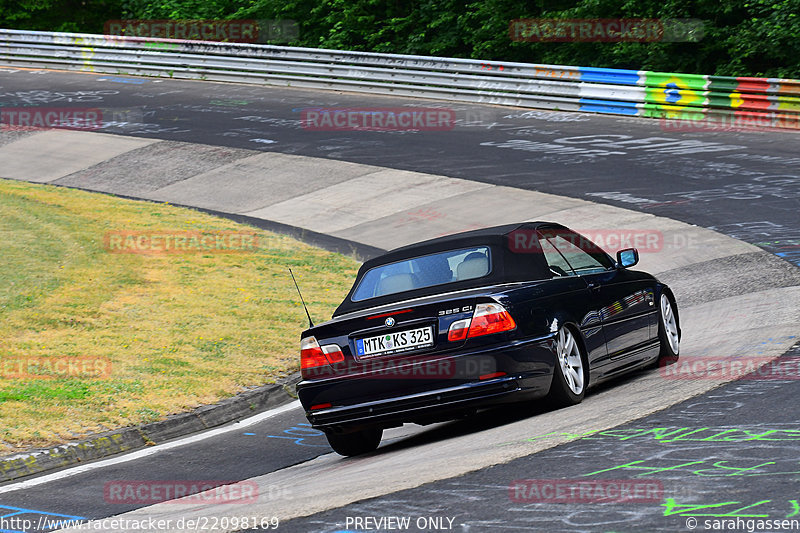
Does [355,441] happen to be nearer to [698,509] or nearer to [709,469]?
[709,469]

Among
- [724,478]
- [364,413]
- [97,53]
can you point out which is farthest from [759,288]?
[97,53]

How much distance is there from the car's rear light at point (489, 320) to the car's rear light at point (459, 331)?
0.11 feet

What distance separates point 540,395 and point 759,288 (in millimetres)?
5578

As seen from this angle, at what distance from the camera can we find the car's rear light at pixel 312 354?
7773mm

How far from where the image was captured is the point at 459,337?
24.3 ft

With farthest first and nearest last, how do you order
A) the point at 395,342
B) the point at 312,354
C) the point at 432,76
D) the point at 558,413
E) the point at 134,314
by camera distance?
the point at 432,76 → the point at 134,314 → the point at 312,354 → the point at 558,413 → the point at 395,342

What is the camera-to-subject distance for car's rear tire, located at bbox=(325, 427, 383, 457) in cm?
802

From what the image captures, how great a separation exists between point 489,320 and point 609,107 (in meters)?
19.7

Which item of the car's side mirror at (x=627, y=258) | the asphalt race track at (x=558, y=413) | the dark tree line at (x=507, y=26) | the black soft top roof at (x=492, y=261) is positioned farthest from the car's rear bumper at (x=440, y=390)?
the dark tree line at (x=507, y=26)

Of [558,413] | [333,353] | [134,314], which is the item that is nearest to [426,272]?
[333,353]

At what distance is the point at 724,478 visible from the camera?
553 cm

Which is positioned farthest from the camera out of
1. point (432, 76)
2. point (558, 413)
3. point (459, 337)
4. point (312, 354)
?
point (432, 76)

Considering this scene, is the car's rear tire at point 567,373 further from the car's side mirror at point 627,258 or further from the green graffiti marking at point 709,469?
the green graffiti marking at point 709,469

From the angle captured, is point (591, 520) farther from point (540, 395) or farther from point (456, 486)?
point (540, 395)
